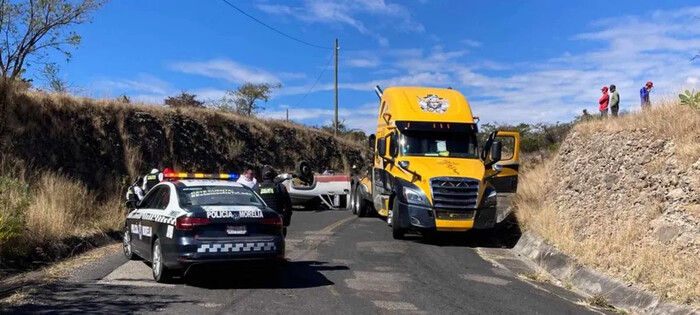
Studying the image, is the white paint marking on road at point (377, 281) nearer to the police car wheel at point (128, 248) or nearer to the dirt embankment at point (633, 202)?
the dirt embankment at point (633, 202)

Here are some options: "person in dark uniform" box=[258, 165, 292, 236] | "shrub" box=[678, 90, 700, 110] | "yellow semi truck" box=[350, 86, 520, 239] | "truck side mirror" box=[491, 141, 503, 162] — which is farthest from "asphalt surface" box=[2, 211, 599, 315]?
"shrub" box=[678, 90, 700, 110]

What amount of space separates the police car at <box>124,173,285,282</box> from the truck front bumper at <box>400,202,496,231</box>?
4837 millimetres

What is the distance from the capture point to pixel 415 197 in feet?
42.9

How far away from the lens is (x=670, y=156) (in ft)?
35.8

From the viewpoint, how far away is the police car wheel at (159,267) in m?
8.34

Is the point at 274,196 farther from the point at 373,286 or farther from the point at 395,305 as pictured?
the point at 395,305

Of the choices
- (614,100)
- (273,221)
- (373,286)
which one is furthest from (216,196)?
(614,100)

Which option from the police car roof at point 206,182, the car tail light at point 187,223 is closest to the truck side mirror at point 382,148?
the police car roof at point 206,182

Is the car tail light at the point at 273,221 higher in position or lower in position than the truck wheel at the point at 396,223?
higher

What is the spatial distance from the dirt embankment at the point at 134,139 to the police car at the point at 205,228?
10.2 m

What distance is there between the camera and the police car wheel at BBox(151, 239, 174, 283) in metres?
8.34

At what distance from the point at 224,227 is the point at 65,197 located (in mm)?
6389

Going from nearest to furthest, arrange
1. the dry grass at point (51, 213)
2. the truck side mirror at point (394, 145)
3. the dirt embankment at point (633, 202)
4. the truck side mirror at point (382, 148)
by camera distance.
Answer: the dirt embankment at point (633, 202)
the dry grass at point (51, 213)
the truck side mirror at point (394, 145)
the truck side mirror at point (382, 148)

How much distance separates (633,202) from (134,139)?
20802mm
